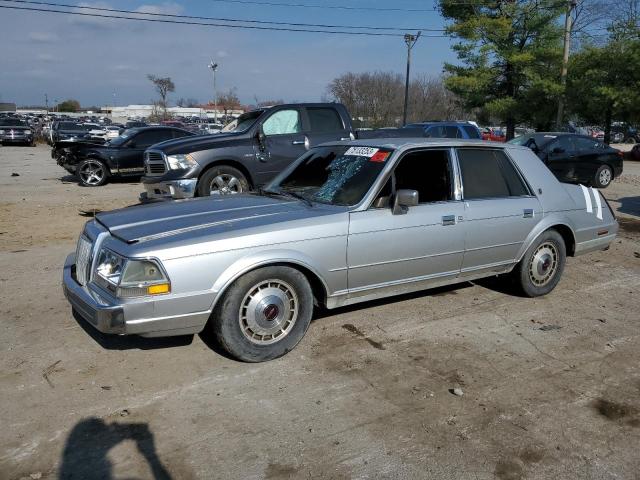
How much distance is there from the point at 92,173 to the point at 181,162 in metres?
6.48

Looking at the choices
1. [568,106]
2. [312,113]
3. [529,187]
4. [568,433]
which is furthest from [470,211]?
[568,106]

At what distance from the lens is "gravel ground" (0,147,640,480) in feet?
9.41

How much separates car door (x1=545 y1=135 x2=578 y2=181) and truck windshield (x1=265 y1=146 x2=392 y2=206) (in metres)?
11.2

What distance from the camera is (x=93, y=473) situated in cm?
275

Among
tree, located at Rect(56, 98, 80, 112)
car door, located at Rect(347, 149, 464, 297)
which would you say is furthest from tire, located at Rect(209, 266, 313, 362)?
tree, located at Rect(56, 98, 80, 112)

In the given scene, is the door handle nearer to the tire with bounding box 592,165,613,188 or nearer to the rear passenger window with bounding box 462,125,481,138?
the tire with bounding box 592,165,613,188

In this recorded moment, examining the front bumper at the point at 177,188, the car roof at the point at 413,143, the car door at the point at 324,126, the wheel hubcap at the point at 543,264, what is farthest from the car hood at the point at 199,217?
the car door at the point at 324,126

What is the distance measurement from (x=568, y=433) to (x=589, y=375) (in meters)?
0.88

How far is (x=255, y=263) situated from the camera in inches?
147

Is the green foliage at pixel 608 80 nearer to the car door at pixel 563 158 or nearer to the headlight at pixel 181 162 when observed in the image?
the car door at pixel 563 158

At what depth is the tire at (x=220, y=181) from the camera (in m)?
8.79

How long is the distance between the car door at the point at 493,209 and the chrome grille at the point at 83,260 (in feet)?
10.1

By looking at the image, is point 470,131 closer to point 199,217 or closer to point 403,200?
point 403,200

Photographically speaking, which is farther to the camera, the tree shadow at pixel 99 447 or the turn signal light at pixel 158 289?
the turn signal light at pixel 158 289
